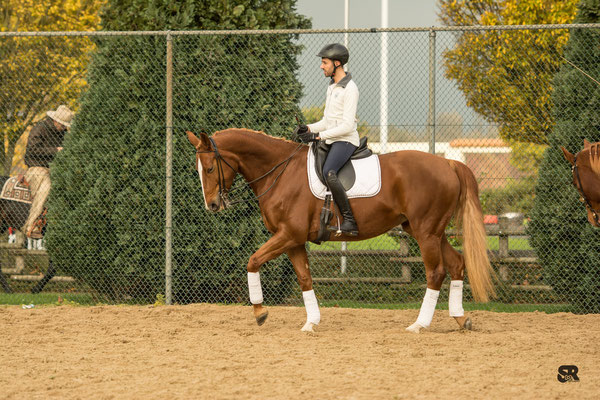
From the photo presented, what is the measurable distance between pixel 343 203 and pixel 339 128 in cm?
76

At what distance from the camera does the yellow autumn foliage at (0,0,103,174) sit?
1395cm

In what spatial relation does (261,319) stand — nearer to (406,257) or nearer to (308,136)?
(308,136)

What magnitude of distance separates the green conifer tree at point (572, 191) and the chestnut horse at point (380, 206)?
1.97 metres

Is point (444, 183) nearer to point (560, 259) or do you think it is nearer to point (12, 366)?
point (560, 259)

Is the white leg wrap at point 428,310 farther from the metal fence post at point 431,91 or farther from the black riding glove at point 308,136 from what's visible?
the metal fence post at point 431,91

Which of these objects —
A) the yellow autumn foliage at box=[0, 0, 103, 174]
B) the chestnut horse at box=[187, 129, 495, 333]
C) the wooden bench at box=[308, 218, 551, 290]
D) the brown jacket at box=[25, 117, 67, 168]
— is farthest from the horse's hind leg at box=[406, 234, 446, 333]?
the yellow autumn foliage at box=[0, 0, 103, 174]

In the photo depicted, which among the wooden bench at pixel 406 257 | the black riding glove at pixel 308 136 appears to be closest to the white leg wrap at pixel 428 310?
the black riding glove at pixel 308 136

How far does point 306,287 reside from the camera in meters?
8.14

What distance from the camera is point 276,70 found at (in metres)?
10.3

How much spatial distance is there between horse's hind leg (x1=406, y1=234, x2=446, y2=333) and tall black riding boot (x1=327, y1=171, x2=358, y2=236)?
2.39 ft

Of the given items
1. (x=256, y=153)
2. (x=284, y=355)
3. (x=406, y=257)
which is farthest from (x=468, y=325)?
(x=406, y=257)

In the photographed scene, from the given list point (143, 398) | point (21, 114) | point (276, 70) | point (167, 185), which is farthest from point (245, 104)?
point (21, 114)

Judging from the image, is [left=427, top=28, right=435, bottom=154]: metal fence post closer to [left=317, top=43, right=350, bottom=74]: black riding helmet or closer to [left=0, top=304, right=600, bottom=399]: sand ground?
[left=317, top=43, right=350, bottom=74]: black riding helmet

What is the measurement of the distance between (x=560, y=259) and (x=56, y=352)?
6.01 m
